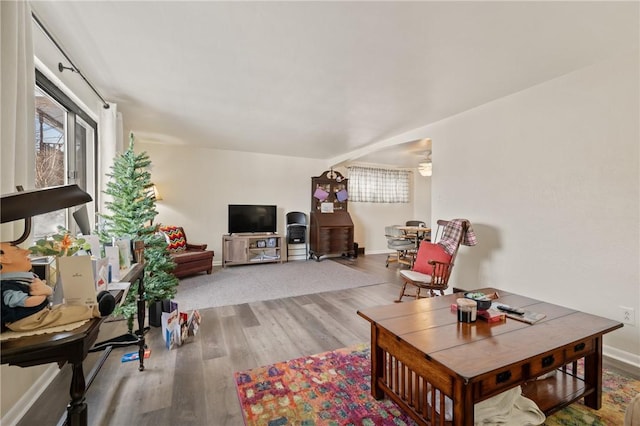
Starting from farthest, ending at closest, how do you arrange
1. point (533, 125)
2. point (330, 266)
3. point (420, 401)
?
point (330, 266)
point (533, 125)
point (420, 401)

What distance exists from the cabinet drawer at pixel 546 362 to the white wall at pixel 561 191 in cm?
135

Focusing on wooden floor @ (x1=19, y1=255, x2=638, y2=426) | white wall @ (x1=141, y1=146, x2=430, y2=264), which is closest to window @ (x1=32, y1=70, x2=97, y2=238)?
wooden floor @ (x1=19, y1=255, x2=638, y2=426)

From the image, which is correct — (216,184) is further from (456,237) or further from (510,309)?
(510,309)

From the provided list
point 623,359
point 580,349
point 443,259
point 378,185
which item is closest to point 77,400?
point 580,349

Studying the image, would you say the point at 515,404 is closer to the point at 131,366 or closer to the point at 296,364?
the point at 296,364

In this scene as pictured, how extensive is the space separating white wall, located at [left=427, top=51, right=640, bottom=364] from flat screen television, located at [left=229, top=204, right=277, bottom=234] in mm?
3769

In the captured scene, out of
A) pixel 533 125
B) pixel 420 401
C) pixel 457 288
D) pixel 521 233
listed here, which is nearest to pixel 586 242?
pixel 521 233

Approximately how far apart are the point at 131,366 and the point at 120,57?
Result: 2.41 meters

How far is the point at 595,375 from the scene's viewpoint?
1547 millimetres

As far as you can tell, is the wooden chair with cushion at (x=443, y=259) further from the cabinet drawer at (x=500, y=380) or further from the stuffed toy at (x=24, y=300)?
the stuffed toy at (x=24, y=300)

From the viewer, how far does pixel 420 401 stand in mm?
1432

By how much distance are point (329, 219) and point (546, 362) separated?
16.2ft

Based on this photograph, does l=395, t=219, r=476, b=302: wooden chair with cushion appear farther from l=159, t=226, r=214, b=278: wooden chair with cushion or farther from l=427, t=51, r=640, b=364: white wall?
l=159, t=226, r=214, b=278: wooden chair with cushion

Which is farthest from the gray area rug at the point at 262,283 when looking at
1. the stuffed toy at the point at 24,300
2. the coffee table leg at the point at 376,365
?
the stuffed toy at the point at 24,300
